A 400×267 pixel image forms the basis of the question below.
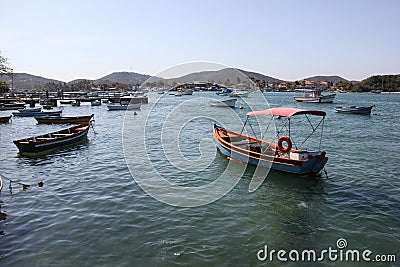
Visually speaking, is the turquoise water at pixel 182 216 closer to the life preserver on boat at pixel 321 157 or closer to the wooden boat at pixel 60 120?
the life preserver on boat at pixel 321 157

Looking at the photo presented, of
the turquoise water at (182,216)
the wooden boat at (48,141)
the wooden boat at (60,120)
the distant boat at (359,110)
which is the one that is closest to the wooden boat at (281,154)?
the turquoise water at (182,216)

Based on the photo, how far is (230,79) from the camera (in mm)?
15016

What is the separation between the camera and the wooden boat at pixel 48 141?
2025 centimetres

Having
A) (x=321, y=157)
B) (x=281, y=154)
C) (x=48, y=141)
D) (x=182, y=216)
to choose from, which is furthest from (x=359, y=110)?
(x=182, y=216)

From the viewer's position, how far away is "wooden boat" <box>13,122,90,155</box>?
20250 millimetres

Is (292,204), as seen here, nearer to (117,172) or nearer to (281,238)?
(281,238)

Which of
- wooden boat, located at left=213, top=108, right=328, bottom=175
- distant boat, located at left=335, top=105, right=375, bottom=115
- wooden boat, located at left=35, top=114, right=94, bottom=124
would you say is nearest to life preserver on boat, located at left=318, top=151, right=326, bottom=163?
wooden boat, located at left=213, top=108, right=328, bottom=175

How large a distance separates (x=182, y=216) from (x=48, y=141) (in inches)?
574

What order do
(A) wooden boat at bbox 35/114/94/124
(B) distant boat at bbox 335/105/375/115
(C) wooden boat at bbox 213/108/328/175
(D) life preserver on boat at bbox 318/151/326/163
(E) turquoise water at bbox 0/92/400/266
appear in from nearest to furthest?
(E) turquoise water at bbox 0/92/400/266, (D) life preserver on boat at bbox 318/151/326/163, (C) wooden boat at bbox 213/108/328/175, (A) wooden boat at bbox 35/114/94/124, (B) distant boat at bbox 335/105/375/115

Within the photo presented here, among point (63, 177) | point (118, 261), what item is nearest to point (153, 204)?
point (118, 261)

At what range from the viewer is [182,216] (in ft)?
36.3

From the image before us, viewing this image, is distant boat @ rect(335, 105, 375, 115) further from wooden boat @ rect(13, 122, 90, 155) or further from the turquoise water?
wooden boat @ rect(13, 122, 90, 155)

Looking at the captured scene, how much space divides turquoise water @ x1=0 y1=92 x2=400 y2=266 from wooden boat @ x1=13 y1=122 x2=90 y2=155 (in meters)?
1.93

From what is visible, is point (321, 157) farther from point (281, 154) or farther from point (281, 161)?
point (281, 154)
